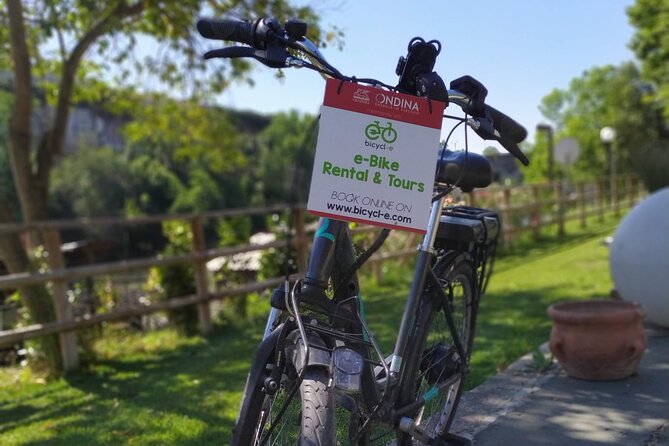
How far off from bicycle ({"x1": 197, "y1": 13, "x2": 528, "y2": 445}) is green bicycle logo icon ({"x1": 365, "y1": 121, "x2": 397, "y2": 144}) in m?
0.15

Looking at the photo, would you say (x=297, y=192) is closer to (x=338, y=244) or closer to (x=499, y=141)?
(x=338, y=244)

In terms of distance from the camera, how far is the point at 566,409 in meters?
4.12

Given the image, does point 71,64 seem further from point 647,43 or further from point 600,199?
point 647,43

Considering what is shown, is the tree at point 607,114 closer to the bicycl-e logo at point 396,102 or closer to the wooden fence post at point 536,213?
the wooden fence post at point 536,213

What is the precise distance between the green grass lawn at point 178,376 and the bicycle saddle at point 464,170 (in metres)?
1.93

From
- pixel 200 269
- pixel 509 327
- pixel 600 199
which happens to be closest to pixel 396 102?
pixel 509 327

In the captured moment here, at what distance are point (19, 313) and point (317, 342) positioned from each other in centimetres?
548

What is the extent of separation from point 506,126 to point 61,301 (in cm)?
487

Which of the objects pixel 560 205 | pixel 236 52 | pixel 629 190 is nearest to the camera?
pixel 236 52

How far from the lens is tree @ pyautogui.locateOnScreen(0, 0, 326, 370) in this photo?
7.74m

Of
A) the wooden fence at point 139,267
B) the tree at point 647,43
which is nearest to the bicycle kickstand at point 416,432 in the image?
the wooden fence at point 139,267

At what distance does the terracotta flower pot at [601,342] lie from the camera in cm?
450

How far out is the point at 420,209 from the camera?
253 centimetres

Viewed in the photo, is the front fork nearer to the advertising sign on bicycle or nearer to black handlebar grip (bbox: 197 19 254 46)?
the advertising sign on bicycle
